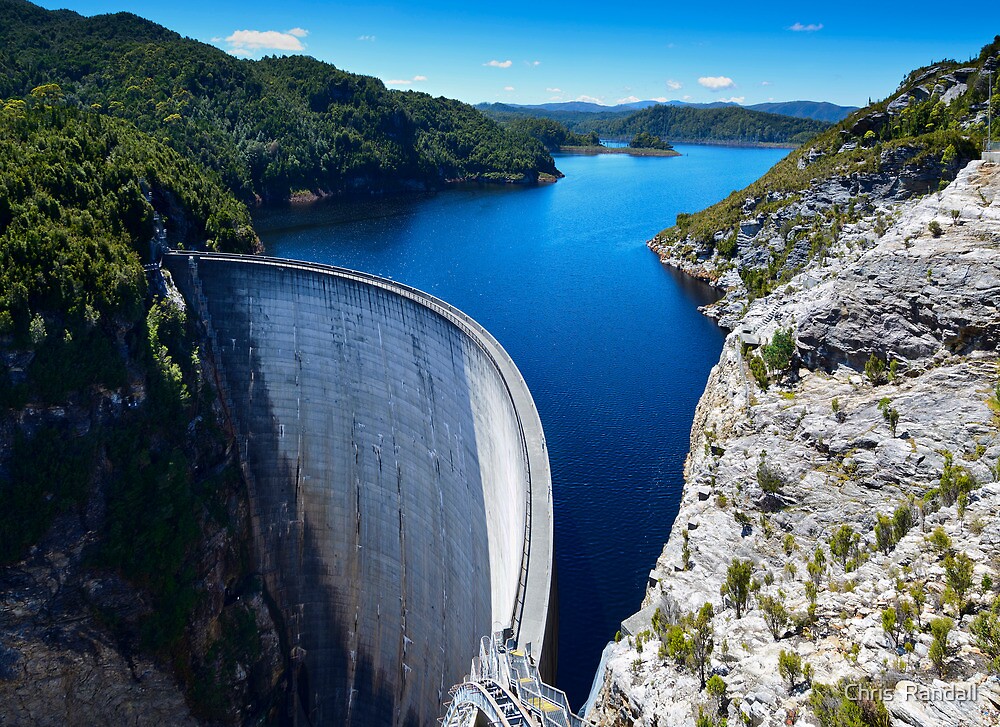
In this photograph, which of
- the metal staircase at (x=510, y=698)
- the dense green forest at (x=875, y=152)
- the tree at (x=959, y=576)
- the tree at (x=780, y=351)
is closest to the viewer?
the tree at (x=959, y=576)

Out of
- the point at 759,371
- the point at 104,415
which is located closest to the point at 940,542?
the point at 759,371

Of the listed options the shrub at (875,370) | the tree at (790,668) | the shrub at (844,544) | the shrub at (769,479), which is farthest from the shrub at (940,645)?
the shrub at (875,370)

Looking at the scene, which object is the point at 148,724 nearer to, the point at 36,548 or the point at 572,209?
the point at 36,548

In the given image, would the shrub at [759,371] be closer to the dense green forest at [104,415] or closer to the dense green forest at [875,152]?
the dense green forest at [104,415]

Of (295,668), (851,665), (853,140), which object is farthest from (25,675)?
(853,140)

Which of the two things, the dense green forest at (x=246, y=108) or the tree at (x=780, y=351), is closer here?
the tree at (x=780, y=351)

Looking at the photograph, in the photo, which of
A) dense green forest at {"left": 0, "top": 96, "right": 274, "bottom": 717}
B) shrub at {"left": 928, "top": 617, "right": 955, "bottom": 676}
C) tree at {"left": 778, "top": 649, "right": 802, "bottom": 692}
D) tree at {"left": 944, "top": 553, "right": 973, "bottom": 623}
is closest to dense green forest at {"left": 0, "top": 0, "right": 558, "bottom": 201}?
dense green forest at {"left": 0, "top": 96, "right": 274, "bottom": 717}
